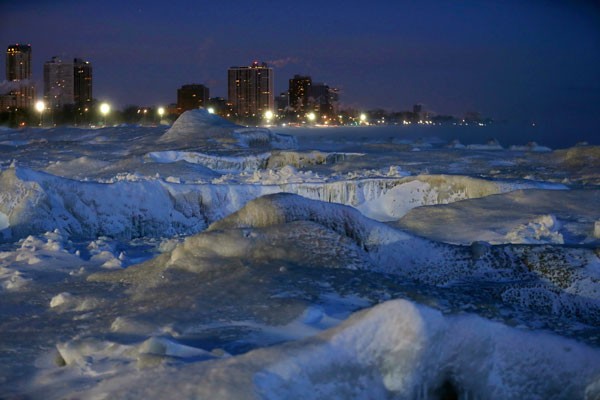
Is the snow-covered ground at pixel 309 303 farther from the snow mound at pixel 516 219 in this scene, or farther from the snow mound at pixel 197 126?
the snow mound at pixel 197 126

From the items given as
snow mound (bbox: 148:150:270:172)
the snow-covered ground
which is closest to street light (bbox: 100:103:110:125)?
snow mound (bbox: 148:150:270:172)

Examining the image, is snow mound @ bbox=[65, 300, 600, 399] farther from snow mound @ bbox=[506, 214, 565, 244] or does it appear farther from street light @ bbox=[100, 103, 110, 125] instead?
street light @ bbox=[100, 103, 110, 125]

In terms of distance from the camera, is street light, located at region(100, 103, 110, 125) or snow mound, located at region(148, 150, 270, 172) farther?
street light, located at region(100, 103, 110, 125)

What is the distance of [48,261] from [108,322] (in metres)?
3.24

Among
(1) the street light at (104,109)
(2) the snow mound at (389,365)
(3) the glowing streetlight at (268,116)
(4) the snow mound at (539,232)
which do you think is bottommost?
(2) the snow mound at (389,365)

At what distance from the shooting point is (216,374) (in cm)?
368

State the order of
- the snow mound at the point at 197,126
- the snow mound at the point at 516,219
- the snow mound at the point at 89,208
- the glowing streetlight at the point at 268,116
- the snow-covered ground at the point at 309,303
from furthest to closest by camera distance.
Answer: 1. the glowing streetlight at the point at 268,116
2. the snow mound at the point at 197,126
3. the snow mound at the point at 89,208
4. the snow mound at the point at 516,219
5. the snow-covered ground at the point at 309,303

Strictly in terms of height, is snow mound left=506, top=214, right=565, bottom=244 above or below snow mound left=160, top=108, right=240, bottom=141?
below

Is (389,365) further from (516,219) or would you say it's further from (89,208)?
(89,208)

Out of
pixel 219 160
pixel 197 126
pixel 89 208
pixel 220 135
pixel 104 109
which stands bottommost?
pixel 89 208

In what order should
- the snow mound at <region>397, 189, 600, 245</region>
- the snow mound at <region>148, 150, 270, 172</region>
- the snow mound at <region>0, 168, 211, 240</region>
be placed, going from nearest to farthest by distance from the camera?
the snow mound at <region>397, 189, 600, 245</region>
the snow mound at <region>0, 168, 211, 240</region>
the snow mound at <region>148, 150, 270, 172</region>

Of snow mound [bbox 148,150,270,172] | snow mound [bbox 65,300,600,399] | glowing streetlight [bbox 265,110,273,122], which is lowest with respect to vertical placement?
snow mound [bbox 65,300,600,399]

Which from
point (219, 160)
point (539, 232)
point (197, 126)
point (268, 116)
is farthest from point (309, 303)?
point (268, 116)

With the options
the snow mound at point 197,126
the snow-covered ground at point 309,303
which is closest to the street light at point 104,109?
the snow mound at point 197,126
